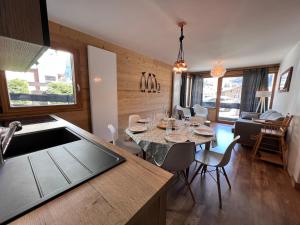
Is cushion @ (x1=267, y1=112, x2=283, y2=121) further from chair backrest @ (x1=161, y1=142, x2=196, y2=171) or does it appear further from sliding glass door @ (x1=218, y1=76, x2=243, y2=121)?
chair backrest @ (x1=161, y1=142, x2=196, y2=171)

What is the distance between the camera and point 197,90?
629 centimetres

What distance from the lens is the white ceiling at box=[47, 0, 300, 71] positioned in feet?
5.26

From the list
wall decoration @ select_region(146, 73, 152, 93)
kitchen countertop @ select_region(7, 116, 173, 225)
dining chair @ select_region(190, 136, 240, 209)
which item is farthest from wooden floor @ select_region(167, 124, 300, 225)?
wall decoration @ select_region(146, 73, 152, 93)

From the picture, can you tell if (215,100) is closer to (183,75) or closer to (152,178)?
(183,75)

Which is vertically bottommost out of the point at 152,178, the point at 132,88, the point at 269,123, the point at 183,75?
the point at 269,123

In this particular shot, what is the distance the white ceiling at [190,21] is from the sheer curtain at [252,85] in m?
1.91

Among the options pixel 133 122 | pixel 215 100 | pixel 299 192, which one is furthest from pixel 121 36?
pixel 215 100

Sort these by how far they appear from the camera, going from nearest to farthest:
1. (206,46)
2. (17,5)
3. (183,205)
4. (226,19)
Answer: (17,5)
(183,205)
(226,19)
(206,46)

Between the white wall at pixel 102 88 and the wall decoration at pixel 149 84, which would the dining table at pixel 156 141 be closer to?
the white wall at pixel 102 88

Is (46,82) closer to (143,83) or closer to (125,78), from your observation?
(125,78)

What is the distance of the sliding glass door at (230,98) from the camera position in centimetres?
538

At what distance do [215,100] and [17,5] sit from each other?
645cm

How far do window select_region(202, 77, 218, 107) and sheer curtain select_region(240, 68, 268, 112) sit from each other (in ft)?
3.56

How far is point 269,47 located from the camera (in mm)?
2949
